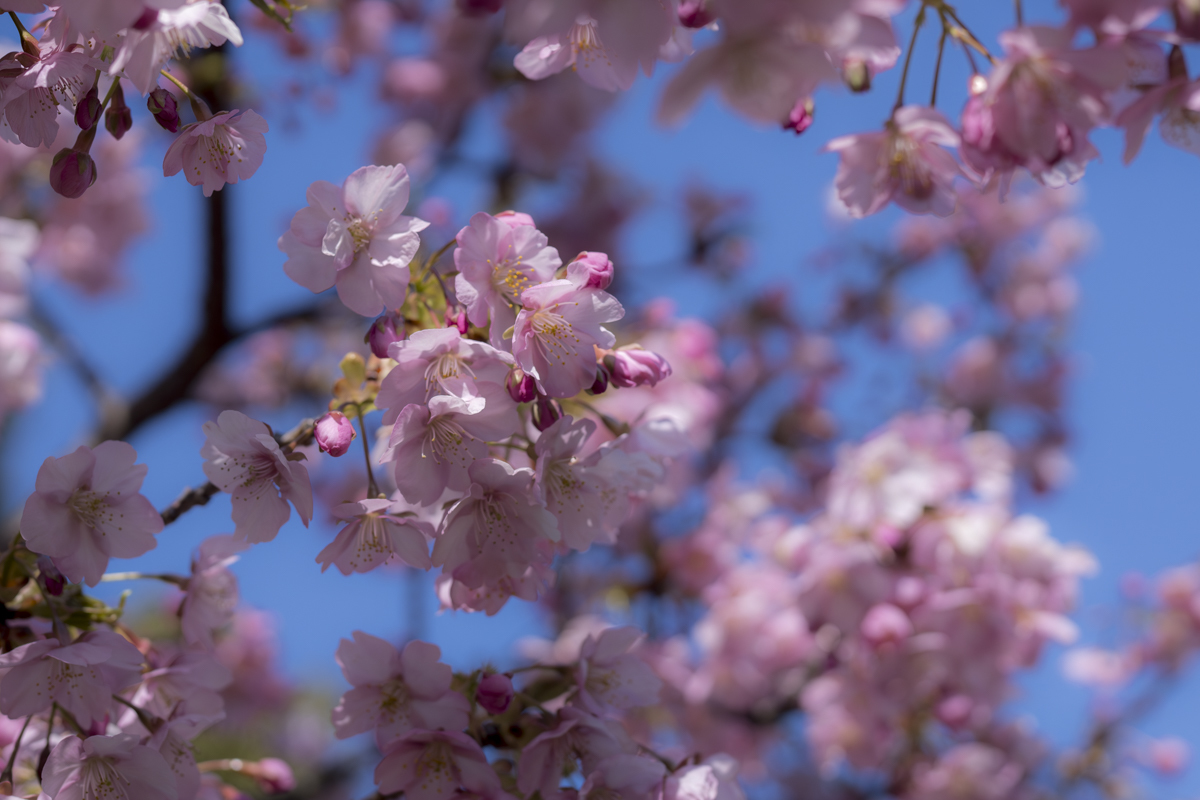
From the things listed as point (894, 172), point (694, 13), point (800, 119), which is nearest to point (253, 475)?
point (694, 13)

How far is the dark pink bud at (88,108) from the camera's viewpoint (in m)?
1.17

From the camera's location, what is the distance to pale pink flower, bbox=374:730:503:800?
4.04 ft

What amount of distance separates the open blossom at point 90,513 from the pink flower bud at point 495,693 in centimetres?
55

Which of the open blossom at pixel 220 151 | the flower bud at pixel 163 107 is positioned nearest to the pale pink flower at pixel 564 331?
the open blossom at pixel 220 151

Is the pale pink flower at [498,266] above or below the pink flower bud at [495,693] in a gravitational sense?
above

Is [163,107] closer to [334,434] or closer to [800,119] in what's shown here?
[334,434]

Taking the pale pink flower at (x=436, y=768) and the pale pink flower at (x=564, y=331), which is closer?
the pale pink flower at (x=564, y=331)

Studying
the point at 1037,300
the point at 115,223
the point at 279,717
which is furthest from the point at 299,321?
the point at 1037,300

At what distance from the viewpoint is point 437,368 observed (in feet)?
3.65

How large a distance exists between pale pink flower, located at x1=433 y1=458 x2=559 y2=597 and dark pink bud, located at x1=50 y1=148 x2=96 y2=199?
0.77m

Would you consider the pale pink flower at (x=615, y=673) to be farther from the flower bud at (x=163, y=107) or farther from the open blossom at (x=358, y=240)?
the flower bud at (x=163, y=107)

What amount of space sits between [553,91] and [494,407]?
4797 mm

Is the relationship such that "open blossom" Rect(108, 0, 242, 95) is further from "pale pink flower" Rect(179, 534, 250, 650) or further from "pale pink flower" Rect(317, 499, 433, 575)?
"pale pink flower" Rect(179, 534, 250, 650)

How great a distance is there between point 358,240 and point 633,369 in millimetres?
443
